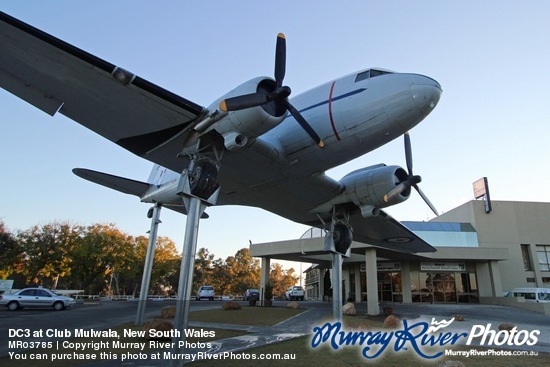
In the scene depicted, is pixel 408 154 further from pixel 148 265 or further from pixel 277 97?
pixel 148 265

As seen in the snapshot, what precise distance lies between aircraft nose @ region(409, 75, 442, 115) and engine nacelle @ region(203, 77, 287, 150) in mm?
3790

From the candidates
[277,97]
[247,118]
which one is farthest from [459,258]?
[247,118]

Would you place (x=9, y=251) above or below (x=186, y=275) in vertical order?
above

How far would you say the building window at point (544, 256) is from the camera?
45.2 meters

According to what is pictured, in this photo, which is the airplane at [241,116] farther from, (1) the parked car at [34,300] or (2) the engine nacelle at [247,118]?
(1) the parked car at [34,300]

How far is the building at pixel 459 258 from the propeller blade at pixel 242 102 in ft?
80.8

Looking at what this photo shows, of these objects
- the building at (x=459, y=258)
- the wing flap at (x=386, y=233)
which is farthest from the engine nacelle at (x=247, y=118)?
the building at (x=459, y=258)

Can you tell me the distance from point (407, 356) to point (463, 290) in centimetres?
3663

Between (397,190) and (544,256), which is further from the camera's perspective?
(544,256)

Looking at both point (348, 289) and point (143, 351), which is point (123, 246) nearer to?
point (348, 289)

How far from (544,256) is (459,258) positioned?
19.5m

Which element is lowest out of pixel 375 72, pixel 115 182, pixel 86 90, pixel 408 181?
pixel 408 181

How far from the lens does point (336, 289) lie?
13.9 meters

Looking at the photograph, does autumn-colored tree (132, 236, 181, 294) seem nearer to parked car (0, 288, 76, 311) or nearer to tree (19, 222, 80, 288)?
tree (19, 222, 80, 288)
